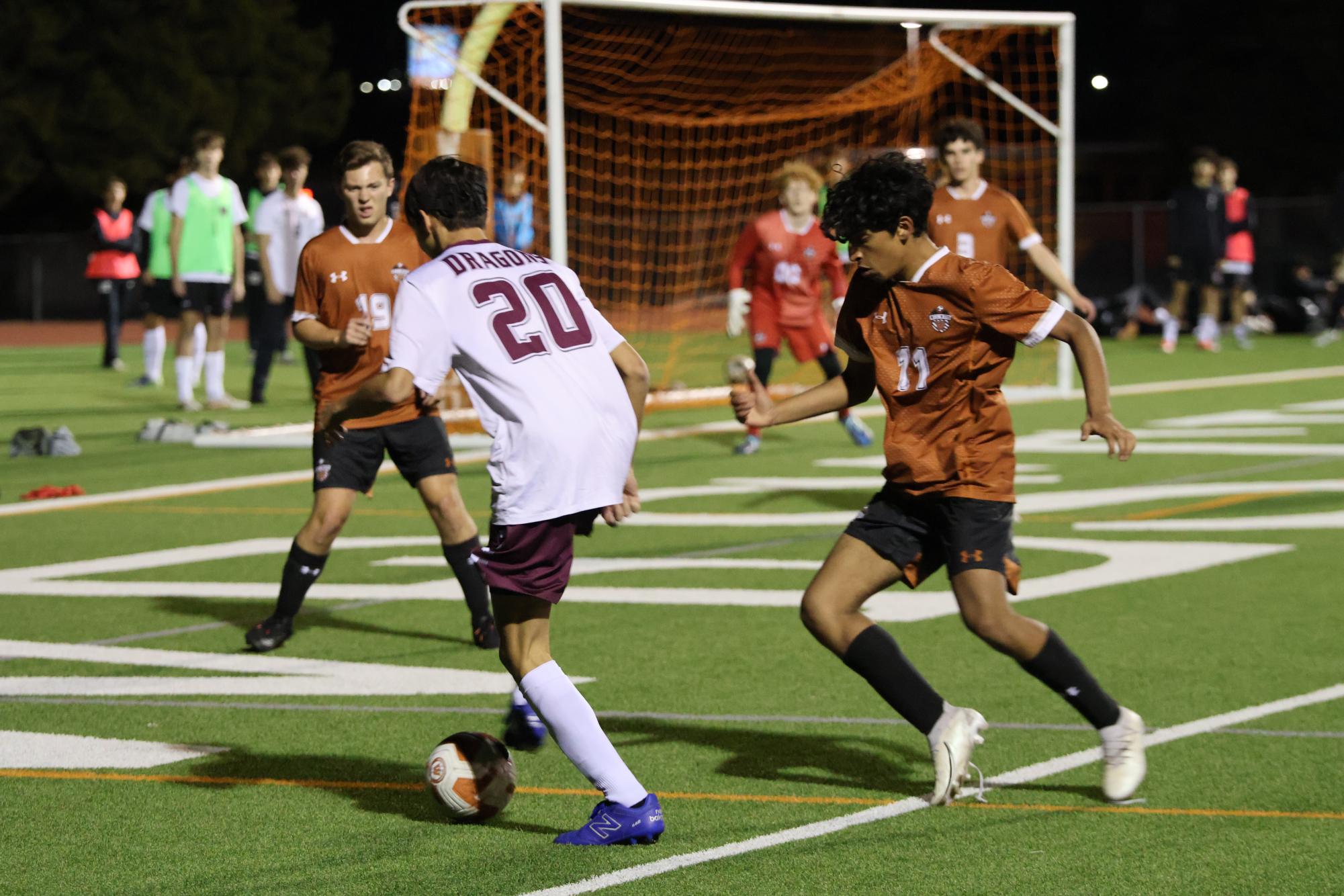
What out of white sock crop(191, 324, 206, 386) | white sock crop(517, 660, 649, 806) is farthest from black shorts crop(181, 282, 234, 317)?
white sock crop(517, 660, 649, 806)

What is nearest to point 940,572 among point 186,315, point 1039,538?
point 1039,538

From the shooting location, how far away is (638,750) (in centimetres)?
623

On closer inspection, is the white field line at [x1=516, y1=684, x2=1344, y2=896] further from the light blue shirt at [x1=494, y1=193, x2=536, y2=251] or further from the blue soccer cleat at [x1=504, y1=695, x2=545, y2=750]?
the light blue shirt at [x1=494, y1=193, x2=536, y2=251]

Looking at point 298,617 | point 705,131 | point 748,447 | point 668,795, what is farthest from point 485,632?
point 705,131

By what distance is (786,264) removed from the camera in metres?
14.9

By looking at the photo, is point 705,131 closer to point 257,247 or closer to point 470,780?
point 257,247

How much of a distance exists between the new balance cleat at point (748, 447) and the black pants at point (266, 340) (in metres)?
5.73

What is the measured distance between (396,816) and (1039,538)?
19.2ft

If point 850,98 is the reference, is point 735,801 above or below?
below

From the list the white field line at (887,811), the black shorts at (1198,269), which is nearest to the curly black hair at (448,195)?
the white field line at (887,811)

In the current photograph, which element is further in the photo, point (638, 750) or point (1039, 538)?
point (1039, 538)

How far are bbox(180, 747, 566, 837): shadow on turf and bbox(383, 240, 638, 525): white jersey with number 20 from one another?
906 millimetres

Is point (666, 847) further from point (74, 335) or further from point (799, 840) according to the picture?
point (74, 335)

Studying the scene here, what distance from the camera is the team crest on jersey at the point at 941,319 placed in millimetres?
5508
